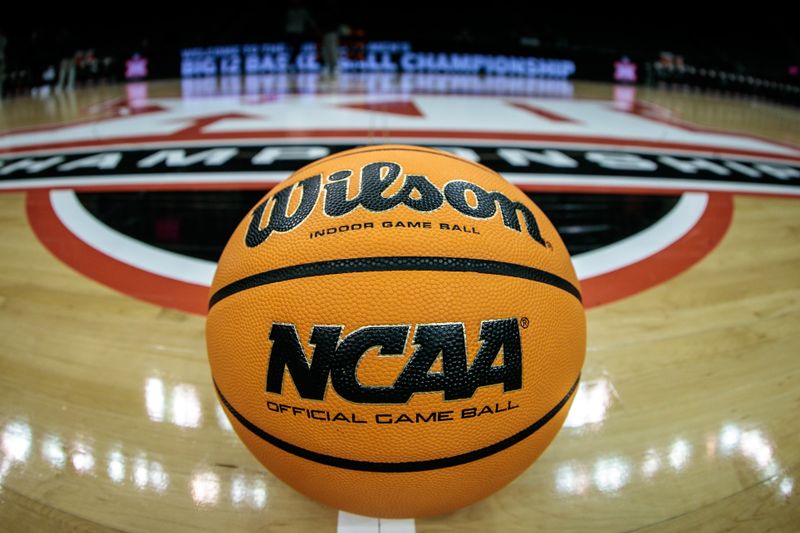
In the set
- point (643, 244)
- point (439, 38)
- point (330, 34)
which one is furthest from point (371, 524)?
point (439, 38)

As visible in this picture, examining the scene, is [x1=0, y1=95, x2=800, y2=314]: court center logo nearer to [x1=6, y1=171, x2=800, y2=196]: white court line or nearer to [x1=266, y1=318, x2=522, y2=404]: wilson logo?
[x1=6, y1=171, x2=800, y2=196]: white court line

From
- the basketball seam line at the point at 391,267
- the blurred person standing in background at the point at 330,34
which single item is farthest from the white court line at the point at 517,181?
the blurred person standing in background at the point at 330,34

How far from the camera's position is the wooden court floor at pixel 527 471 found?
0.88 metres

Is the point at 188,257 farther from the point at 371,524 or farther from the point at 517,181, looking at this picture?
the point at 517,181

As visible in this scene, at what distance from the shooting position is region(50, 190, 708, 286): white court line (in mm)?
1763

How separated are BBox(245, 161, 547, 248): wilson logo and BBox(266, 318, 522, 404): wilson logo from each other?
7.5 inches

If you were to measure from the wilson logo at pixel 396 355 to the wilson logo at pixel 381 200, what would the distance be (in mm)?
190

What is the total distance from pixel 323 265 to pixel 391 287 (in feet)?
0.36

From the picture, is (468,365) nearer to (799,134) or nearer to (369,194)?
(369,194)

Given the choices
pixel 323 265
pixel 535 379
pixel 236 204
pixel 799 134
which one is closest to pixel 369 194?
pixel 323 265

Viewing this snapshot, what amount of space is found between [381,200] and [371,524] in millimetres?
563

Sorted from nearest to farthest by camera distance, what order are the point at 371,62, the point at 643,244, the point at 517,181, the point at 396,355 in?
the point at 396,355
the point at 643,244
the point at 517,181
the point at 371,62

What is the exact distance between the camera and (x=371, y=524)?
0.86m

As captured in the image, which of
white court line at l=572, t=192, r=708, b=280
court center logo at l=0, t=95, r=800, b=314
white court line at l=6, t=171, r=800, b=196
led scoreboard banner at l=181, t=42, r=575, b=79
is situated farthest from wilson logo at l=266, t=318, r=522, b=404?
led scoreboard banner at l=181, t=42, r=575, b=79
